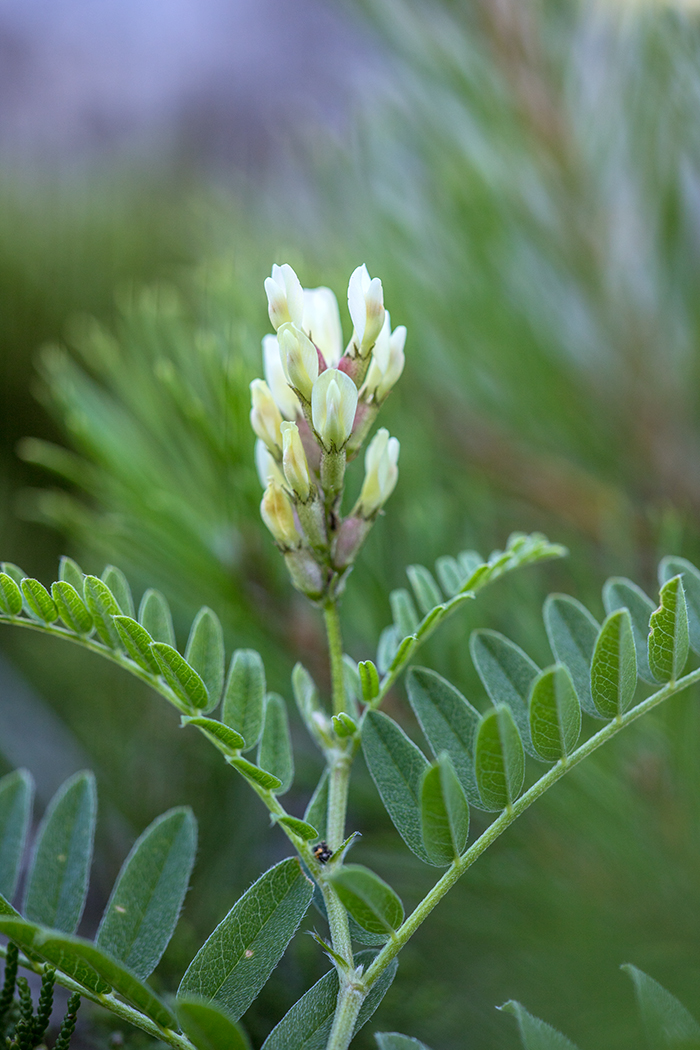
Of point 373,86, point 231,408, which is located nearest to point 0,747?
point 231,408

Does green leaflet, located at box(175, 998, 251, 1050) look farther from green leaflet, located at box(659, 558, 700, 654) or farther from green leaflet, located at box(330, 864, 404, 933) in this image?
green leaflet, located at box(659, 558, 700, 654)

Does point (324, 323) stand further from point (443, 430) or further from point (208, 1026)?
point (443, 430)

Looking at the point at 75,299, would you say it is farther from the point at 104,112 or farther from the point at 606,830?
the point at 104,112

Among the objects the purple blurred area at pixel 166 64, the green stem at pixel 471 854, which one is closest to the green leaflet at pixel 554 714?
the green stem at pixel 471 854

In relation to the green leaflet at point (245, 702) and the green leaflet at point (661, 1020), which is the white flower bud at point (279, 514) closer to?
the green leaflet at point (245, 702)

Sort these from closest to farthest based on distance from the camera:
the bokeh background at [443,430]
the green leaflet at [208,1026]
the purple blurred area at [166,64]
Answer: the green leaflet at [208,1026] → the bokeh background at [443,430] → the purple blurred area at [166,64]

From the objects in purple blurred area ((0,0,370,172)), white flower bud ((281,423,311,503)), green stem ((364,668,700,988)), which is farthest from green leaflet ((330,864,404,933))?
purple blurred area ((0,0,370,172))
